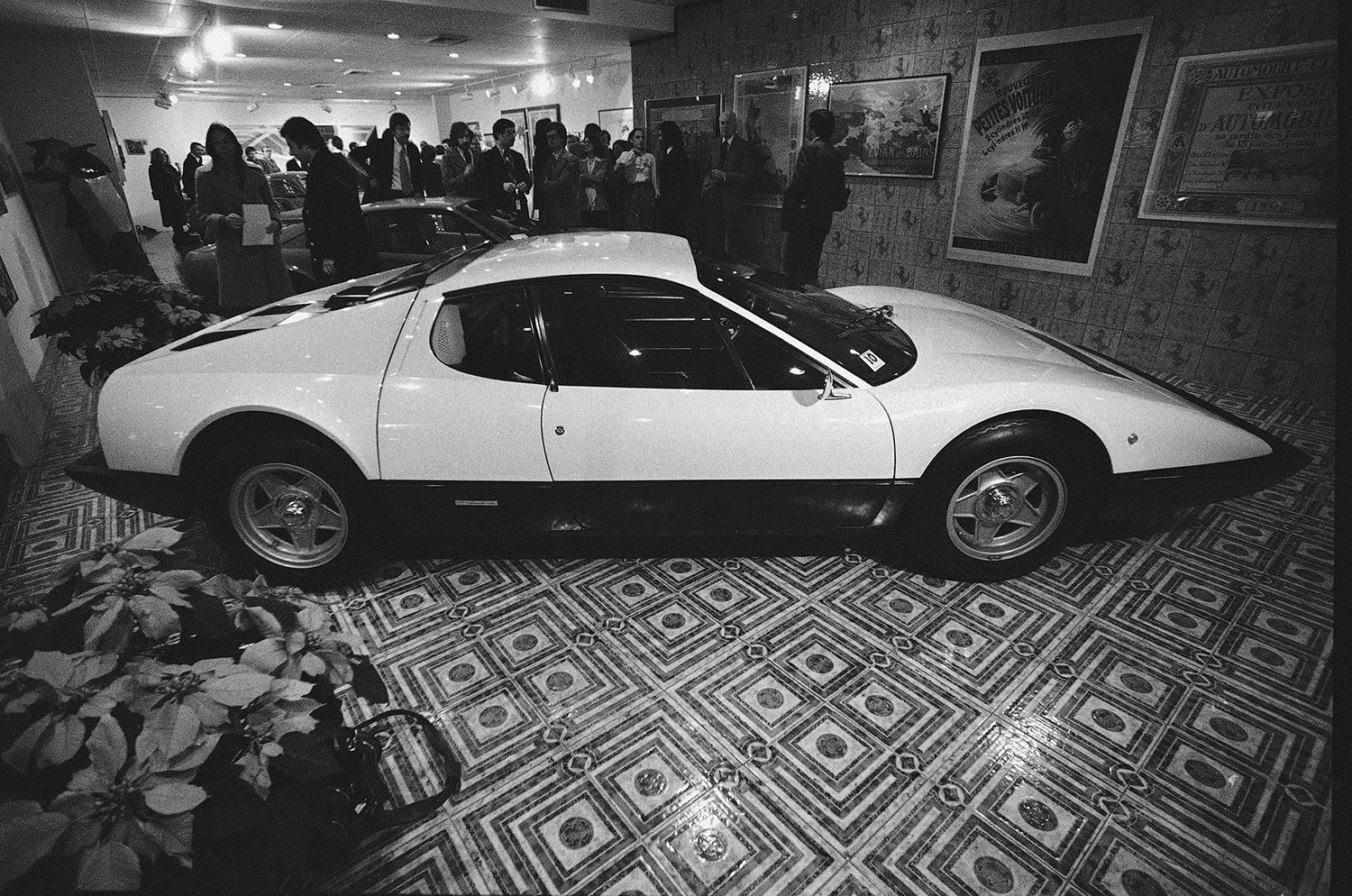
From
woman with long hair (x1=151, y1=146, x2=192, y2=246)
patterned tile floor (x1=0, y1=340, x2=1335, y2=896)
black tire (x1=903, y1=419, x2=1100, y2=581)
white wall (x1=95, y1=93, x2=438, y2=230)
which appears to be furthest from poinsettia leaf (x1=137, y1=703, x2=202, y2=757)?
white wall (x1=95, y1=93, x2=438, y2=230)

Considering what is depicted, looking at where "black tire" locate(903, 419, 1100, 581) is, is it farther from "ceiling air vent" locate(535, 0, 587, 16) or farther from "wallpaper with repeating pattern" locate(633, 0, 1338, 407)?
"ceiling air vent" locate(535, 0, 587, 16)

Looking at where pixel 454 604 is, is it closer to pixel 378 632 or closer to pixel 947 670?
pixel 378 632

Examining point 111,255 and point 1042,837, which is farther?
point 111,255

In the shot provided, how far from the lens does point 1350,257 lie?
1.16m

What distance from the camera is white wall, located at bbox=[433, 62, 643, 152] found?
43.1ft

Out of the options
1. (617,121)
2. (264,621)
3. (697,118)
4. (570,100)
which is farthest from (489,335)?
(570,100)

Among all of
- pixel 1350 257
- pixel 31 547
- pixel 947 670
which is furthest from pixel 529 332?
pixel 31 547

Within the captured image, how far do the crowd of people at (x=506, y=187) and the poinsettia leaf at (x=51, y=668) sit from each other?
11.1 ft

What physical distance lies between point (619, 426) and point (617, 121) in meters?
13.4

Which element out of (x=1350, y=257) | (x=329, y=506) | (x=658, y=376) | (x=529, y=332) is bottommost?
(x=329, y=506)

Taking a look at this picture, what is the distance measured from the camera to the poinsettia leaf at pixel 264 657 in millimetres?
990

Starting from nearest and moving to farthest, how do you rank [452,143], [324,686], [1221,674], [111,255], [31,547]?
[324,686] < [1221,674] < [31,547] < [111,255] < [452,143]

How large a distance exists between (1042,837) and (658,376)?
1787 millimetres

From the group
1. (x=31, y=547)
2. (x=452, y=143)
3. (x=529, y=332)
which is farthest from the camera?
(x=452, y=143)
